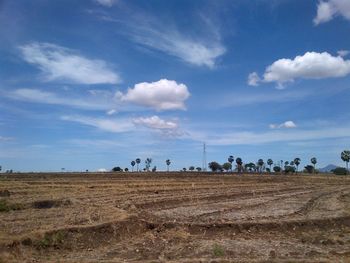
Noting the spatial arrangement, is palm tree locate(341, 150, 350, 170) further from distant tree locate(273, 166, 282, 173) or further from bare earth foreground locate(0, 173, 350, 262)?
bare earth foreground locate(0, 173, 350, 262)

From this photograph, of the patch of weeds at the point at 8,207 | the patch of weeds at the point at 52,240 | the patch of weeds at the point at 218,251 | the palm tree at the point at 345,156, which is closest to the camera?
the patch of weeds at the point at 218,251

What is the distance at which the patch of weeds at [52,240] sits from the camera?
1870cm

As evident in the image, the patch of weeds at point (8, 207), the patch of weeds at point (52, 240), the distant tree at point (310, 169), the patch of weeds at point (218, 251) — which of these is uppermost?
the distant tree at point (310, 169)

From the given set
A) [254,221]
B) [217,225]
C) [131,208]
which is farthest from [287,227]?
[131,208]

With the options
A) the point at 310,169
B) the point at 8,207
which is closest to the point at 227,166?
the point at 310,169

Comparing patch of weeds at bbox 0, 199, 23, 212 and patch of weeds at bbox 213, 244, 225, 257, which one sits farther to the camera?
patch of weeds at bbox 0, 199, 23, 212

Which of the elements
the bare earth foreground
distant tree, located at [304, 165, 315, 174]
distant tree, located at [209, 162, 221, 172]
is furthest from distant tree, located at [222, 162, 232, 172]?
the bare earth foreground

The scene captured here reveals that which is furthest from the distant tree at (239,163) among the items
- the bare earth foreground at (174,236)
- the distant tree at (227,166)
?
the bare earth foreground at (174,236)

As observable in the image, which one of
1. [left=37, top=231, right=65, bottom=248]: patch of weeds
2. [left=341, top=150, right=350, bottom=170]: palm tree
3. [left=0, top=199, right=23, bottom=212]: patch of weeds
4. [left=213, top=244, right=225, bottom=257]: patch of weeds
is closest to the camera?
[left=213, top=244, right=225, bottom=257]: patch of weeds

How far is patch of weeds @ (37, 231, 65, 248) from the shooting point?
61.3 ft

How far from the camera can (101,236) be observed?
70.6 feet

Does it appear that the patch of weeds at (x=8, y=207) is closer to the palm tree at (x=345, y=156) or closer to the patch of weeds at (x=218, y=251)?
the patch of weeds at (x=218, y=251)

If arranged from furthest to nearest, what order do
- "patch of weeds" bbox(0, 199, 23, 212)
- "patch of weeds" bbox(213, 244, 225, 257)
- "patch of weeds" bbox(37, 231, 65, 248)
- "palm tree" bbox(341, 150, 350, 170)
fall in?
"palm tree" bbox(341, 150, 350, 170) < "patch of weeds" bbox(0, 199, 23, 212) < "patch of weeds" bbox(37, 231, 65, 248) < "patch of weeds" bbox(213, 244, 225, 257)

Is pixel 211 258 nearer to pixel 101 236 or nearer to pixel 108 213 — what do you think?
pixel 101 236
